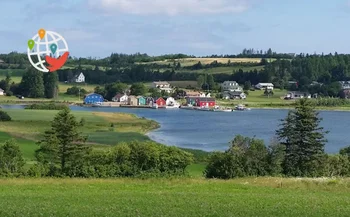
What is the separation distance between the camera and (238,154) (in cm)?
2053

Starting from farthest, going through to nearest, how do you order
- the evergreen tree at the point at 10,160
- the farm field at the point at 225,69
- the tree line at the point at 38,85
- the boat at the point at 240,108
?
the farm field at the point at 225,69
the tree line at the point at 38,85
the boat at the point at 240,108
the evergreen tree at the point at 10,160

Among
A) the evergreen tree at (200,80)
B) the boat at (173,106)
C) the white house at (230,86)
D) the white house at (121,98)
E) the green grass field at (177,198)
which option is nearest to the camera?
the green grass field at (177,198)

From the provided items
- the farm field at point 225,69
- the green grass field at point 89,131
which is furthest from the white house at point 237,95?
the green grass field at point 89,131

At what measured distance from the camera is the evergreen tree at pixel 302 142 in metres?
22.4

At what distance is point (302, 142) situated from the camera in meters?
23.2

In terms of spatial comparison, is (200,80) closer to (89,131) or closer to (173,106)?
(173,106)

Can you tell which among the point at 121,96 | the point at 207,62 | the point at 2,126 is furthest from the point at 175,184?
the point at 207,62

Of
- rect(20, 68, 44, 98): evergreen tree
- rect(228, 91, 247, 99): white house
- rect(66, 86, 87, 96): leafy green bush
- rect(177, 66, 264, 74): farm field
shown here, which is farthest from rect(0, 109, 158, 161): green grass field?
rect(177, 66, 264, 74): farm field

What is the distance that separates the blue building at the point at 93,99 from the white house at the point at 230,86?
1060 inches

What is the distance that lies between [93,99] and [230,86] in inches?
1227

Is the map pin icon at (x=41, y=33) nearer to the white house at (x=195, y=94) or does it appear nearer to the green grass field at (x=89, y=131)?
the green grass field at (x=89, y=131)

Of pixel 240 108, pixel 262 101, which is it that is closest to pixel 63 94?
pixel 240 108

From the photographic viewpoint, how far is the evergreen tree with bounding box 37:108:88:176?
22047mm

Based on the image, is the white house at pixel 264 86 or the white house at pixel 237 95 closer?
the white house at pixel 237 95
